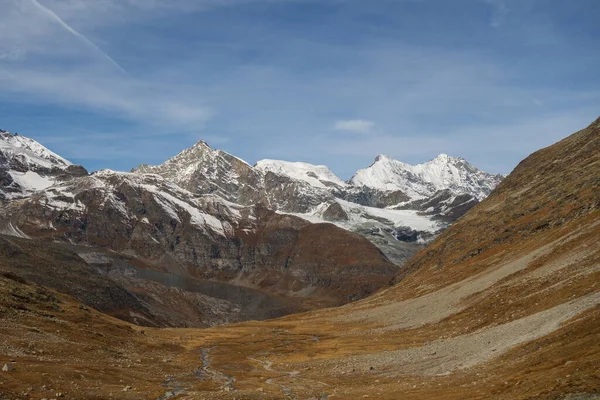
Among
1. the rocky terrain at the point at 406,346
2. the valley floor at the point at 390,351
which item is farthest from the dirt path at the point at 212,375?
the rocky terrain at the point at 406,346

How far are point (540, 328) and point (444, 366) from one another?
9636 millimetres

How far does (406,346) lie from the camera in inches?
3312

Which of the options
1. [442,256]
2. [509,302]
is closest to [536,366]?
[509,302]

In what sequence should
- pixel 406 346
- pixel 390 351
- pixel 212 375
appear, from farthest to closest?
pixel 406 346 → pixel 390 351 → pixel 212 375

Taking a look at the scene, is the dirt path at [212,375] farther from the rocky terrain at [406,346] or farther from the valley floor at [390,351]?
the rocky terrain at [406,346]

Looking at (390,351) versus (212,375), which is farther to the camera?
(390,351)

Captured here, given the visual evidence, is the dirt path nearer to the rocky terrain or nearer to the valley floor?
the valley floor

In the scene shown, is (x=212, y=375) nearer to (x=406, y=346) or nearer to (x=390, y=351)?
(x=390, y=351)

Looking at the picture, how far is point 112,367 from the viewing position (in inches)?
2601

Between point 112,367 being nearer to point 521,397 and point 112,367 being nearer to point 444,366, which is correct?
point 444,366

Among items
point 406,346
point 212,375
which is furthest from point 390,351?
point 212,375

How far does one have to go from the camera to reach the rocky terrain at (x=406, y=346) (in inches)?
1802

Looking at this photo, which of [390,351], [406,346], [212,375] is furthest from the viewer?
[406,346]

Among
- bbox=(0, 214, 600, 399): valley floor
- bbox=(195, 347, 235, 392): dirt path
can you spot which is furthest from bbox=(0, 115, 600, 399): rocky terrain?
bbox=(195, 347, 235, 392): dirt path
